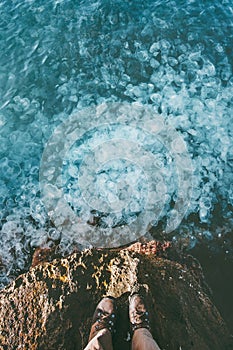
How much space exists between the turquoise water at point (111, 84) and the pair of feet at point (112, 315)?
3.50ft

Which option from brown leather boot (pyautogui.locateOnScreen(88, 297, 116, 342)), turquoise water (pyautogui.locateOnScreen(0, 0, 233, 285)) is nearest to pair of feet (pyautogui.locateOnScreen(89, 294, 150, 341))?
brown leather boot (pyautogui.locateOnScreen(88, 297, 116, 342))

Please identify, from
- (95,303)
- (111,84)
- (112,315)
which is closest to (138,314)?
(112,315)

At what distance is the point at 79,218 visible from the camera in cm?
409

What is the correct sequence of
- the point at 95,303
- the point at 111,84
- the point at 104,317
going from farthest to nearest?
1. the point at 111,84
2. the point at 95,303
3. the point at 104,317

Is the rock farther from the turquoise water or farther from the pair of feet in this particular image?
the turquoise water

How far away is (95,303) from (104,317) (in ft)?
0.84

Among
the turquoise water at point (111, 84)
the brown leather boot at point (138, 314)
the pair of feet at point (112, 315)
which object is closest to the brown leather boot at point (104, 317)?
the pair of feet at point (112, 315)

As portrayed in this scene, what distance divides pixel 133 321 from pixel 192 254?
123 cm

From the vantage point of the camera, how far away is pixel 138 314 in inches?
114

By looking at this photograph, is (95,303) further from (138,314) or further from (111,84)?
(111,84)

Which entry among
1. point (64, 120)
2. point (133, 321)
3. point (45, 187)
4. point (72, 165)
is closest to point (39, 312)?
point (133, 321)

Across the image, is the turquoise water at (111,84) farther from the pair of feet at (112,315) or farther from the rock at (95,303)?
the pair of feet at (112,315)

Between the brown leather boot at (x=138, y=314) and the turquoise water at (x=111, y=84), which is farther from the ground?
the turquoise water at (x=111, y=84)

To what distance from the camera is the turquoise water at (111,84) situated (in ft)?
13.4
